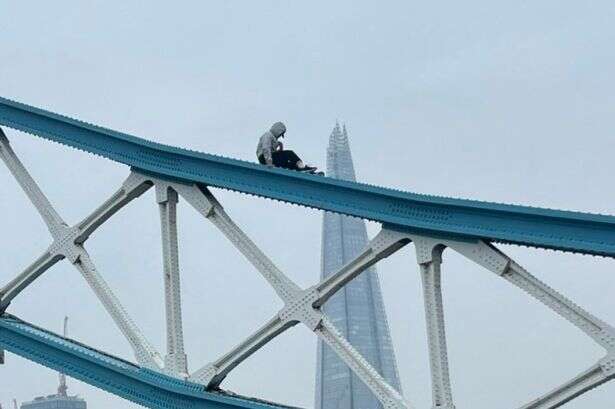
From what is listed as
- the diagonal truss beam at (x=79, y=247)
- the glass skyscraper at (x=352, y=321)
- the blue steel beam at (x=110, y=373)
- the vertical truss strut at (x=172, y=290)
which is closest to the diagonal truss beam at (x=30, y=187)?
the diagonal truss beam at (x=79, y=247)

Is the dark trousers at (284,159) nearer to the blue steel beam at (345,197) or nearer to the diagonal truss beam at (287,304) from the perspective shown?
the blue steel beam at (345,197)

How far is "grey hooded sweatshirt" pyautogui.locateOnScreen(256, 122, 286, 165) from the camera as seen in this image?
23516 mm

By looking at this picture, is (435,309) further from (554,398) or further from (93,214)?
(93,214)

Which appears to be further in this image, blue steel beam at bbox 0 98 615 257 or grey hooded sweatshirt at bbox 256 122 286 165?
grey hooded sweatshirt at bbox 256 122 286 165

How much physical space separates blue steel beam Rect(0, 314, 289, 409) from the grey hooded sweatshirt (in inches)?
165

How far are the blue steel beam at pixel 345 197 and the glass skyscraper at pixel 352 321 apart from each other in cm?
13649

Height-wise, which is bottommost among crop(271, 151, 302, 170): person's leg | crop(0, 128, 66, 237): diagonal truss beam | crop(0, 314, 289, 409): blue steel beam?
crop(0, 314, 289, 409): blue steel beam

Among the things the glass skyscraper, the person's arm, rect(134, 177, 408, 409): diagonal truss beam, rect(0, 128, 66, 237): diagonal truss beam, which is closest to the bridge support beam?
rect(134, 177, 408, 409): diagonal truss beam

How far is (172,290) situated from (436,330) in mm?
5310

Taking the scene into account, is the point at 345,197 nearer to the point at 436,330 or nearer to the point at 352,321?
the point at 436,330

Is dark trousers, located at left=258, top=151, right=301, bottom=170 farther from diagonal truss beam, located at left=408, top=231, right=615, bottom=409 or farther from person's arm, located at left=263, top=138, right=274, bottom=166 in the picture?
diagonal truss beam, located at left=408, top=231, right=615, bottom=409

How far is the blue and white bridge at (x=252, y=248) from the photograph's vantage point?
64.7 ft

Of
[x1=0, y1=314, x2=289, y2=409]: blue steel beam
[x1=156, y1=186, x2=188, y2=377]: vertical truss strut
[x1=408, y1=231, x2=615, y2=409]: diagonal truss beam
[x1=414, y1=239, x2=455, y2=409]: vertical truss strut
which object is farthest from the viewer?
[x1=156, y1=186, x2=188, y2=377]: vertical truss strut

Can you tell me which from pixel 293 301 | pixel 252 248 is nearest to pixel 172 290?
pixel 252 248
